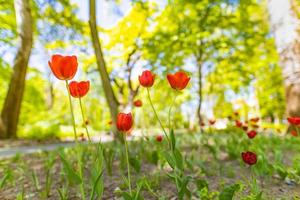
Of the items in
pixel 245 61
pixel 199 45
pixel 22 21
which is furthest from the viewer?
pixel 245 61

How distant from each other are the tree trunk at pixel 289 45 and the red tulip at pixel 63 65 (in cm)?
514

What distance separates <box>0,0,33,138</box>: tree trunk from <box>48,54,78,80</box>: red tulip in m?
6.51

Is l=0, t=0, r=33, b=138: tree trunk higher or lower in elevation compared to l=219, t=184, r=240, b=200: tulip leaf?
higher

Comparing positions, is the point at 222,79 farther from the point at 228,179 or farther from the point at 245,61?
the point at 228,179

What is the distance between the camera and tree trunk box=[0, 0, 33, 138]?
307 inches

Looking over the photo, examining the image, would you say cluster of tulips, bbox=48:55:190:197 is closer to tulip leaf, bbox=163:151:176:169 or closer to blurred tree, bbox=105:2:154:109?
tulip leaf, bbox=163:151:176:169

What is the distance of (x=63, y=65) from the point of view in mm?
1566

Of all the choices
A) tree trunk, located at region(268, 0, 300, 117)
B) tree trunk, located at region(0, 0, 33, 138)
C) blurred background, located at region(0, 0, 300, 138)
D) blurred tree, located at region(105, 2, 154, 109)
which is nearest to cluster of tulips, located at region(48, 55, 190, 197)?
blurred background, located at region(0, 0, 300, 138)

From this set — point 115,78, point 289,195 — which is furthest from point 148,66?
point 289,195

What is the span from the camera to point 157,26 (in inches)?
450

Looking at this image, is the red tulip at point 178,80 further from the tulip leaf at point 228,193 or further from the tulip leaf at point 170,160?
the tulip leaf at point 228,193

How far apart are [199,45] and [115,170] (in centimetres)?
613

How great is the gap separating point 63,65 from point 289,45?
17.8 feet

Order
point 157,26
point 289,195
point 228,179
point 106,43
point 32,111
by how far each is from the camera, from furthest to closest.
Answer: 1. point 32,111
2. point 106,43
3. point 157,26
4. point 228,179
5. point 289,195
